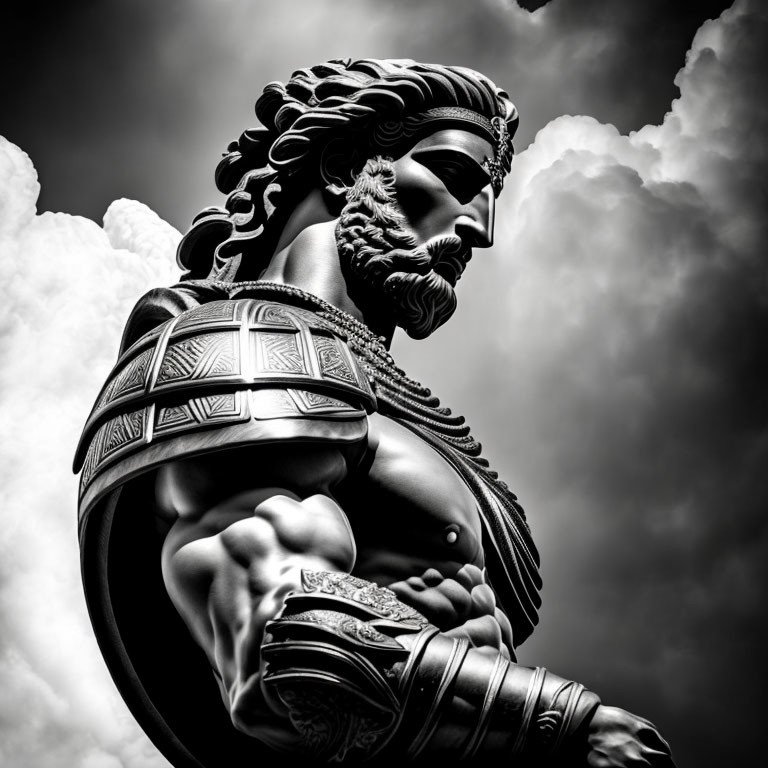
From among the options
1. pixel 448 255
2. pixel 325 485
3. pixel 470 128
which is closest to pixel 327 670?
pixel 325 485

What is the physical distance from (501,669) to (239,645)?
1.69 feet

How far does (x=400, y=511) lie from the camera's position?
315 centimetres

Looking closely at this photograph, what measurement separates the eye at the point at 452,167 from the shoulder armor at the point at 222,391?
2.98 feet

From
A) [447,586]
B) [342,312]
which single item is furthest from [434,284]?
[447,586]

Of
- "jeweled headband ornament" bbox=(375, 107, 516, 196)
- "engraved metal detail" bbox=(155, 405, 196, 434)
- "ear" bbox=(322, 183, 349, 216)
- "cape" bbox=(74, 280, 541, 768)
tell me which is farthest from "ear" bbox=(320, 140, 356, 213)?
"engraved metal detail" bbox=(155, 405, 196, 434)

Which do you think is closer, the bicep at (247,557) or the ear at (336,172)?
the bicep at (247,557)

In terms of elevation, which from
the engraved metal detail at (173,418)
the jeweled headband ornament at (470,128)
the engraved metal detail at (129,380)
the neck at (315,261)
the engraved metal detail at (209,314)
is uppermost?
the jeweled headband ornament at (470,128)

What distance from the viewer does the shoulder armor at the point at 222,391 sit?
2.86m

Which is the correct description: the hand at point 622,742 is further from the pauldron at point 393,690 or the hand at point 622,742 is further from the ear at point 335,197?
the ear at point 335,197

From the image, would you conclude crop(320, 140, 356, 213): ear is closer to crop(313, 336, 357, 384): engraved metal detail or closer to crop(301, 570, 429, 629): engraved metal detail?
crop(313, 336, 357, 384): engraved metal detail

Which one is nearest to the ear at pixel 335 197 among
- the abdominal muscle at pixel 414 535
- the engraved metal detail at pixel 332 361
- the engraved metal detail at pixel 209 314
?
the engraved metal detail at pixel 209 314

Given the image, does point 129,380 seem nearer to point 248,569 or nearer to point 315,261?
point 248,569

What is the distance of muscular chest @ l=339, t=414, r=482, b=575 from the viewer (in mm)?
3133

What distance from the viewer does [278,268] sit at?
12.7 ft
